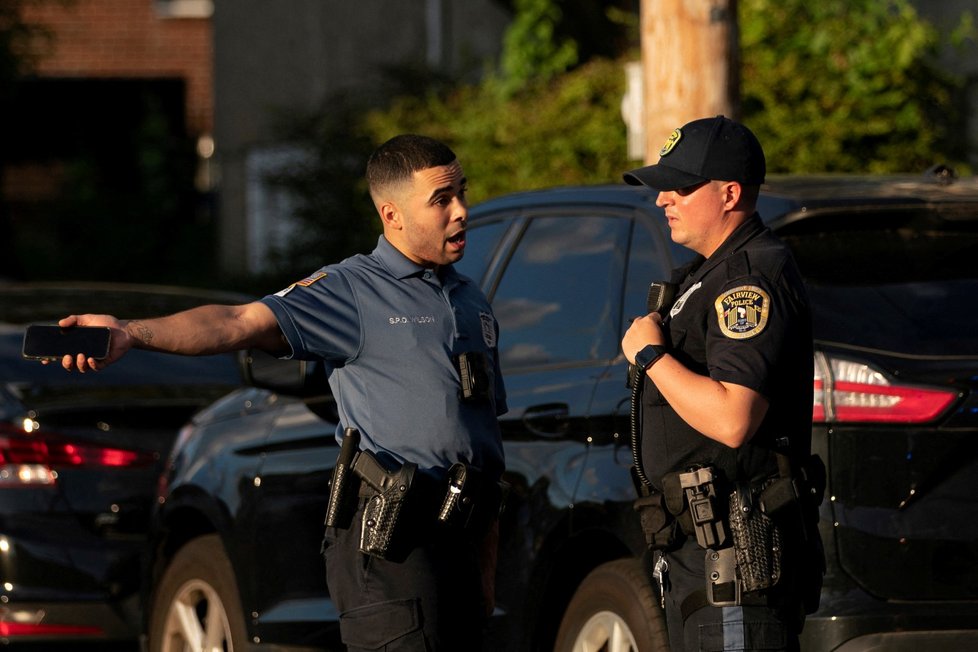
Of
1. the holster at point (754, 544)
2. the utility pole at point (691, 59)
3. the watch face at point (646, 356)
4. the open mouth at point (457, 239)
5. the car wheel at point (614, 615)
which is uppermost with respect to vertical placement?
the utility pole at point (691, 59)

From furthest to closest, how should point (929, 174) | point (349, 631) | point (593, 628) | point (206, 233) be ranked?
1. point (206, 233)
2. point (929, 174)
3. point (593, 628)
4. point (349, 631)

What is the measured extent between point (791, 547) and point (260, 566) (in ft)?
8.02

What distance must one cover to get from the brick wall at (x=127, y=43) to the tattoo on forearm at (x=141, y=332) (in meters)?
25.4

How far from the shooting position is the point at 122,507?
7262 millimetres

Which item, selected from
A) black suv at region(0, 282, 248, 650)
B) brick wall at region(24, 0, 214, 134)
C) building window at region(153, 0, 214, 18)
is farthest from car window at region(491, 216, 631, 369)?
building window at region(153, 0, 214, 18)

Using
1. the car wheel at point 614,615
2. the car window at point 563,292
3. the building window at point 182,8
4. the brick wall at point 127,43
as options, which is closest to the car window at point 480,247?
the car window at point 563,292

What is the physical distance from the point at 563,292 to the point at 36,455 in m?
2.72

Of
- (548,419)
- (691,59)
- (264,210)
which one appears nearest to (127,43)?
(264,210)

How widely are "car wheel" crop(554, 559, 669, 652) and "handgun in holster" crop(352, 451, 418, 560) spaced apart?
2.55 feet

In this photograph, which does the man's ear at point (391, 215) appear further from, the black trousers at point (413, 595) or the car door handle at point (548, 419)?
the car door handle at point (548, 419)

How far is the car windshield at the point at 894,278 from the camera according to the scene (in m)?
4.46

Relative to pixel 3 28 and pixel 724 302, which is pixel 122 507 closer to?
pixel 724 302

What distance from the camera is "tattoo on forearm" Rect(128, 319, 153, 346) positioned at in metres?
3.93

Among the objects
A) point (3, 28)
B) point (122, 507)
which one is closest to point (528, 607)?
point (122, 507)
